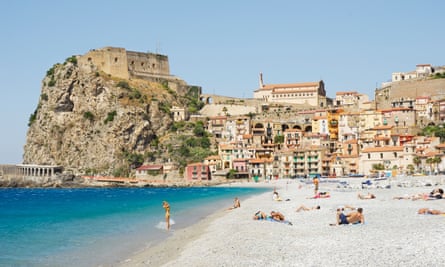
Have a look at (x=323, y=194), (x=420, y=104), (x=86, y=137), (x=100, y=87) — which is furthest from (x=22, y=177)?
(x=323, y=194)

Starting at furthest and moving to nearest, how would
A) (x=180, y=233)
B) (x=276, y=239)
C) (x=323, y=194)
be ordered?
(x=323, y=194), (x=180, y=233), (x=276, y=239)

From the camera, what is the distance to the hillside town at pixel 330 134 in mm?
69125

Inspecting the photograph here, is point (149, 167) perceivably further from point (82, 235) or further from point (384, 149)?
point (82, 235)

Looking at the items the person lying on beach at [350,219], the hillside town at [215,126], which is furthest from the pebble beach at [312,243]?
the hillside town at [215,126]

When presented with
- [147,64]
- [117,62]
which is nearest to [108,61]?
[117,62]

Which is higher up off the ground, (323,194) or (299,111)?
(299,111)

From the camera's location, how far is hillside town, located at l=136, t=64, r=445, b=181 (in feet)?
227

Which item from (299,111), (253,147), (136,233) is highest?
(299,111)

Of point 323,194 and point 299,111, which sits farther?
point 299,111

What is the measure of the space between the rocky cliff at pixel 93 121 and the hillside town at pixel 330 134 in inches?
217

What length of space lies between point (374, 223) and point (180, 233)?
8501 mm

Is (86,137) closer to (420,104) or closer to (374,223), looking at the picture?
(420,104)

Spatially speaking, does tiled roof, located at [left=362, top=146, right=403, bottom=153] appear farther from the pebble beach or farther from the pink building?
the pebble beach

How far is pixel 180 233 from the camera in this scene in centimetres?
2523
